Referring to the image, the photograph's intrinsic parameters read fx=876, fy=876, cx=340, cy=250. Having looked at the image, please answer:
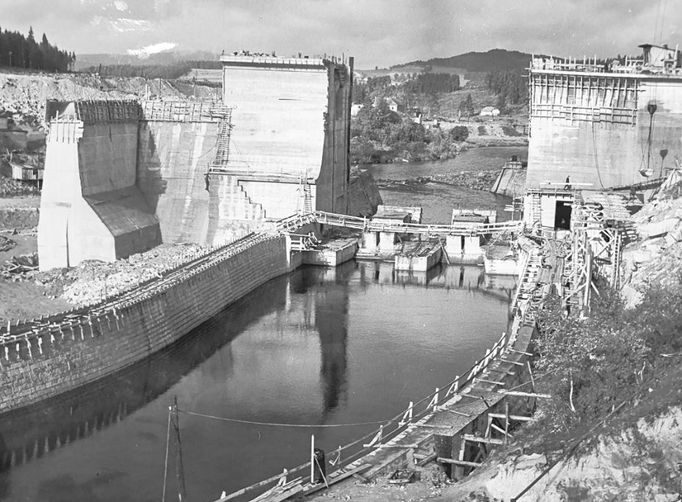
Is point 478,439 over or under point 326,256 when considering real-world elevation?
under

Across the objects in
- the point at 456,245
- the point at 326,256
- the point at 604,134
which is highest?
the point at 604,134

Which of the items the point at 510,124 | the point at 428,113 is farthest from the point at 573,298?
the point at 428,113

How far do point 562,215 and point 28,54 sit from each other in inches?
3299

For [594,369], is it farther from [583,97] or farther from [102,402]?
[583,97]

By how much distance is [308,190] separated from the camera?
4691 centimetres

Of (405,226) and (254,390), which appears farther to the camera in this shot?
(405,226)

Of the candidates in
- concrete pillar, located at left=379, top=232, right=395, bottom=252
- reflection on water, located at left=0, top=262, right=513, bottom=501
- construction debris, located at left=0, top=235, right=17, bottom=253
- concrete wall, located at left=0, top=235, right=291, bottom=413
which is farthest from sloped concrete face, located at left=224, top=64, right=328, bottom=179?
construction debris, located at left=0, top=235, right=17, bottom=253

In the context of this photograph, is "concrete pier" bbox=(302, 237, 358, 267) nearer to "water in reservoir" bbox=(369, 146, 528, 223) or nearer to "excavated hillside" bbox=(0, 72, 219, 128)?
"water in reservoir" bbox=(369, 146, 528, 223)

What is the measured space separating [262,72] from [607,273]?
26.6 metres

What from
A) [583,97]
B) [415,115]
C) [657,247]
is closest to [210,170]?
[583,97]

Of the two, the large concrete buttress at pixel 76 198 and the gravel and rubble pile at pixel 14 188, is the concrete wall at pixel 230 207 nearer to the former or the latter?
the large concrete buttress at pixel 76 198

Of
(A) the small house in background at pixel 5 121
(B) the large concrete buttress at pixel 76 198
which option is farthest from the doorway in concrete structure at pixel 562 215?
(A) the small house in background at pixel 5 121

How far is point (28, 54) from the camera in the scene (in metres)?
107

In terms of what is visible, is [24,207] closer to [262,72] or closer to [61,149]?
[61,149]
